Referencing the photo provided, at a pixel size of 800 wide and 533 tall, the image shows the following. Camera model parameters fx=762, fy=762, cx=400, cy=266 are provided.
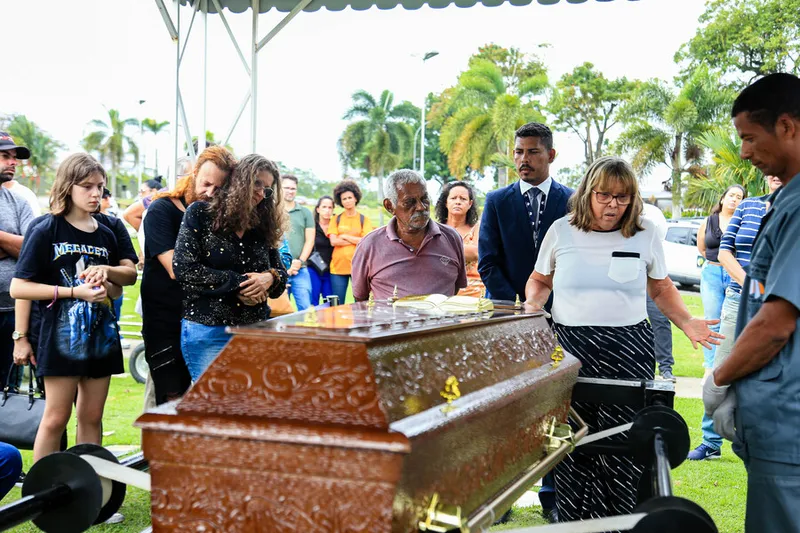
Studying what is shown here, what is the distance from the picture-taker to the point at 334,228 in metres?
8.88

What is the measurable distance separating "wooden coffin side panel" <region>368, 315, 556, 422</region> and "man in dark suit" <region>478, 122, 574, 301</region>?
1480 millimetres

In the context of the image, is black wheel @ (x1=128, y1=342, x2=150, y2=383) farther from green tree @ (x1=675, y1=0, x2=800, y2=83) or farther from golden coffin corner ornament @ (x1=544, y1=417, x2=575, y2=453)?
green tree @ (x1=675, y1=0, x2=800, y2=83)

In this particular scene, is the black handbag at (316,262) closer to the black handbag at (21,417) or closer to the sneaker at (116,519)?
Result: the sneaker at (116,519)

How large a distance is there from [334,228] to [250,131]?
261 centimetres

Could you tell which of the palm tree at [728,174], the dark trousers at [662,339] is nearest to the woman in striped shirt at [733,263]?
the dark trousers at [662,339]

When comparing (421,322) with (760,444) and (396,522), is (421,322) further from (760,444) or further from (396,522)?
(760,444)

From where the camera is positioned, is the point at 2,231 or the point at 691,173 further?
the point at 691,173

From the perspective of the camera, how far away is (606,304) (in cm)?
343

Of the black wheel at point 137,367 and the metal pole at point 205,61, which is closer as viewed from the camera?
the metal pole at point 205,61

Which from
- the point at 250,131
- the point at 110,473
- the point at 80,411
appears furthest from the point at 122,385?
the point at 110,473

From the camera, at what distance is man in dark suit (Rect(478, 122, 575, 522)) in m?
4.37

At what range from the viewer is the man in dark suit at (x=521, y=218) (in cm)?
437

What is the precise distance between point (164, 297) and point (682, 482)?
3300 millimetres

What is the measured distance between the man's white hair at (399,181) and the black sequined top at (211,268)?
2.53 ft
